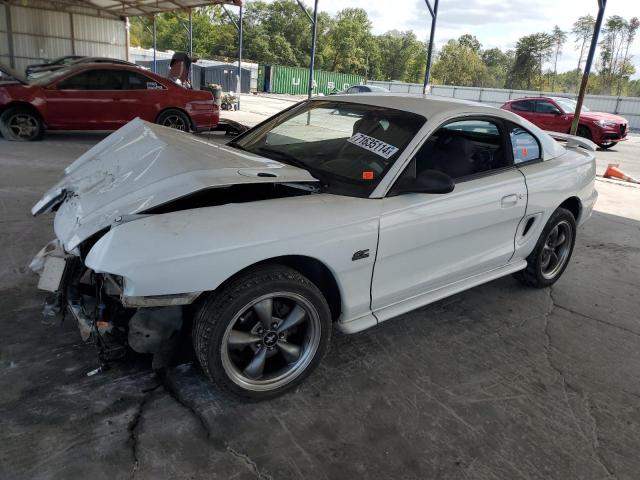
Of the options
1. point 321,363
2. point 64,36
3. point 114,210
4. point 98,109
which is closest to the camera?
point 114,210

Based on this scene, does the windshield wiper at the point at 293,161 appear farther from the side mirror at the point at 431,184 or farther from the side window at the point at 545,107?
the side window at the point at 545,107

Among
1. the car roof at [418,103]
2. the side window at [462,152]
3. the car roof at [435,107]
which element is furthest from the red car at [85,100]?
the side window at [462,152]

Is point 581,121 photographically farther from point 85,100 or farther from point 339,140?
point 339,140

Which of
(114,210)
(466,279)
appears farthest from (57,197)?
(466,279)

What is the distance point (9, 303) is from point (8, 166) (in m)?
4.87

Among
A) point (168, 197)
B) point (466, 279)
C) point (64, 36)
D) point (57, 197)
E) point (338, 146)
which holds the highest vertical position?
point (64, 36)

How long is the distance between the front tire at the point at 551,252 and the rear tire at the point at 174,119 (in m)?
8.08

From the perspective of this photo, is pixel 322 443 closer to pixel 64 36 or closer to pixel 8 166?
pixel 8 166

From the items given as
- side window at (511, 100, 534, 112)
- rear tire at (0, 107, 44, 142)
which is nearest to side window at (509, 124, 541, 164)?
rear tire at (0, 107, 44, 142)

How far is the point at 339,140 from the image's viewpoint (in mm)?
3277

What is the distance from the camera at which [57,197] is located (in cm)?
295

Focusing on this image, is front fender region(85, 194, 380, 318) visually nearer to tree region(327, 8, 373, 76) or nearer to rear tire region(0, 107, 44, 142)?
rear tire region(0, 107, 44, 142)

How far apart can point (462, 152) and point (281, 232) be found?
1781mm

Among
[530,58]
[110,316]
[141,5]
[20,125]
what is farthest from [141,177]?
[530,58]
